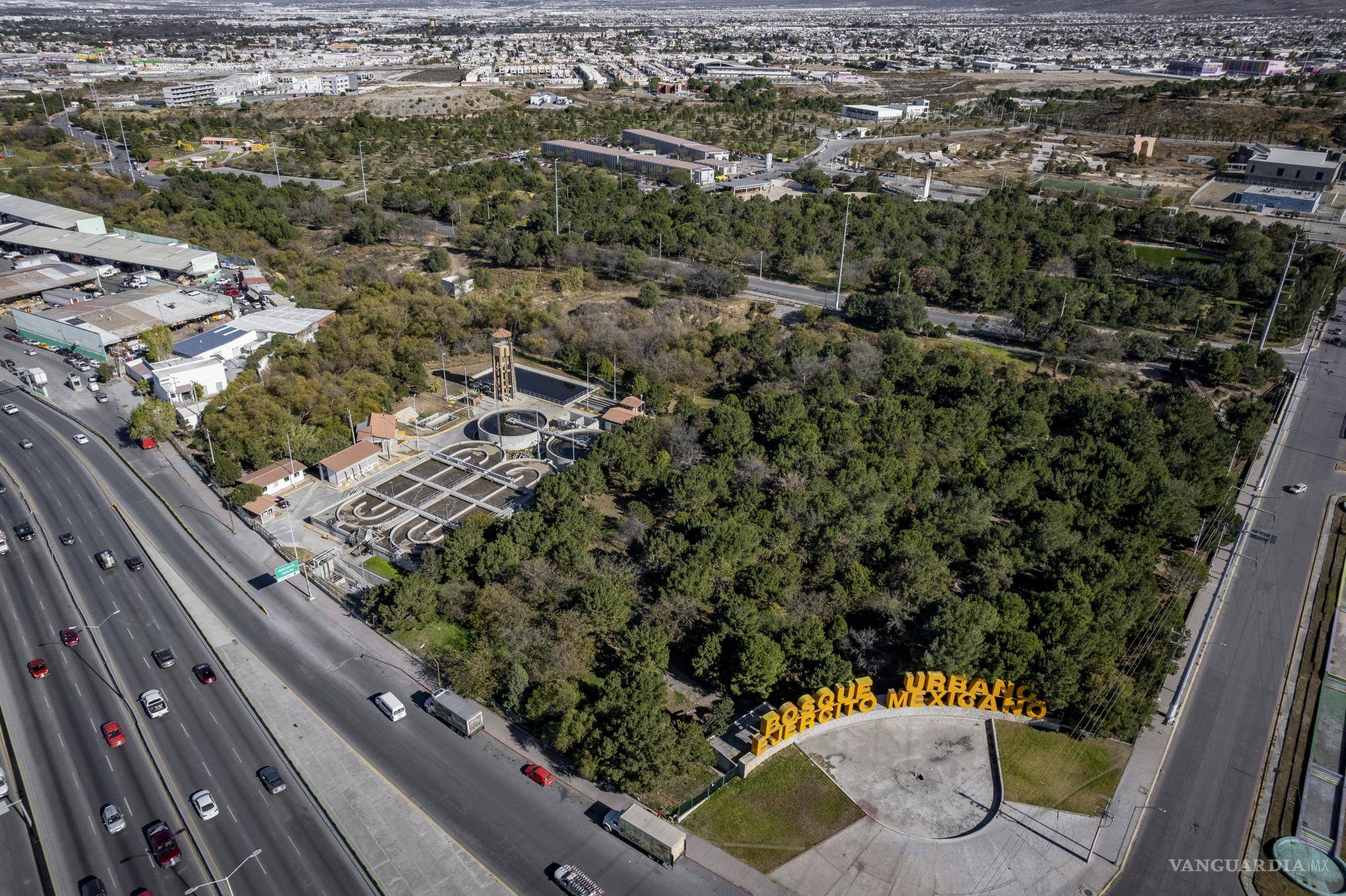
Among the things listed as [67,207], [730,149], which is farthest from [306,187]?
[730,149]

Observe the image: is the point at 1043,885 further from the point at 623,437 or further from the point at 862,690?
the point at 623,437

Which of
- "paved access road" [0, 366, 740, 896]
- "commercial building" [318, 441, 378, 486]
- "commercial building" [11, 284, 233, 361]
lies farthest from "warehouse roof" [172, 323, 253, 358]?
"commercial building" [318, 441, 378, 486]

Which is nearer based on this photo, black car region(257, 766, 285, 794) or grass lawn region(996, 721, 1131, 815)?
black car region(257, 766, 285, 794)

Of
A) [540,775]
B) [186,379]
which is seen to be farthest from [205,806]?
[186,379]

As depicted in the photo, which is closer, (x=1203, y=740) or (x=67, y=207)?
(x=1203, y=740)

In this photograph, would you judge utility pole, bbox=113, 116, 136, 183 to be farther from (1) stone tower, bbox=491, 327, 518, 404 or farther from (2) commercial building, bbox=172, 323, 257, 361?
(1) stone tower, bbox=491, 327, 518, 404
